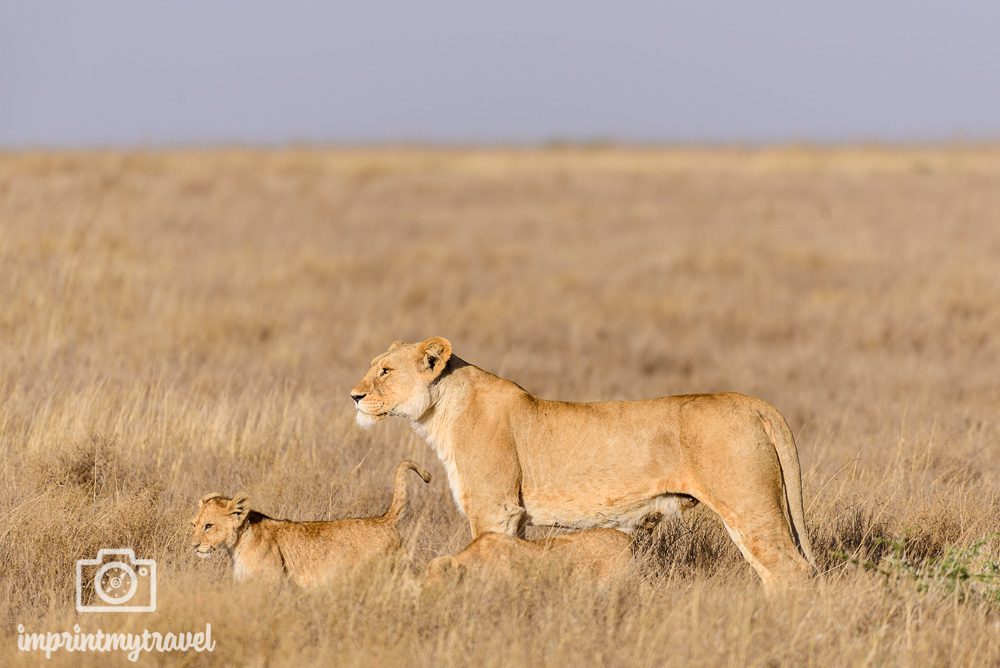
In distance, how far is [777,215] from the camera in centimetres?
2525

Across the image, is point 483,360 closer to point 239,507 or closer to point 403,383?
point 403,383

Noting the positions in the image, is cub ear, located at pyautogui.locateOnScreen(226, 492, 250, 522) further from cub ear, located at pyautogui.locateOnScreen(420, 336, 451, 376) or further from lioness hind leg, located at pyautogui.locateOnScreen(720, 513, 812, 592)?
lioness hind leg, located at pyautogui.locateOnScreen(720, 513, 812, 592)

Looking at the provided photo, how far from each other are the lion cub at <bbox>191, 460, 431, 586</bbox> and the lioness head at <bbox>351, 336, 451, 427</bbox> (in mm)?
590

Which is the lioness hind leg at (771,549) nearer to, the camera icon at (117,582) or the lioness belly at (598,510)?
the lioness belly at (598,510)

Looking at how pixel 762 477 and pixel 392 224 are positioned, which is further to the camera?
pixel 392 224

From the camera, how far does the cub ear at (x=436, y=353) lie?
661 cm

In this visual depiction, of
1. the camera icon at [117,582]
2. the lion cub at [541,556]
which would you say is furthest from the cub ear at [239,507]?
the lion cub at [541,556]

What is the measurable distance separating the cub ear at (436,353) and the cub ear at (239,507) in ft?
3.79

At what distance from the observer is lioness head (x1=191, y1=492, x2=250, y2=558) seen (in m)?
6.37

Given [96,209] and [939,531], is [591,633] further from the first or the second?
[96,209]

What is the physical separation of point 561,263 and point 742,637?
16.1 meters

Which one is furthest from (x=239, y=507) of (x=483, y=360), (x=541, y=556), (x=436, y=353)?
(x=483, y=360)

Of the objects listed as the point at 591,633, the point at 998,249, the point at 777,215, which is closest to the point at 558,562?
the point at 591,633

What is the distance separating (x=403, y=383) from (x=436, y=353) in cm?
24
